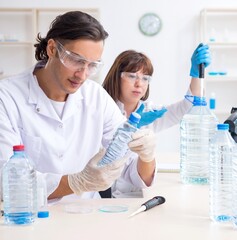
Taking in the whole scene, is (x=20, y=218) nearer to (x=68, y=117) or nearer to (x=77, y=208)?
(x=77, y=208)

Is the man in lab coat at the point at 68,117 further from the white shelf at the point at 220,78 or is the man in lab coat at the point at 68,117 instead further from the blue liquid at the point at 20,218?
the white shelf at the point at 220,78

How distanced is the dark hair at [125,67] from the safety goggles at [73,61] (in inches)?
37.5

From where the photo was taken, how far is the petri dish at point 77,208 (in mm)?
1289

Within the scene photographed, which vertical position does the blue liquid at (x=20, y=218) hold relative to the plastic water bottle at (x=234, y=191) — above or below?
below

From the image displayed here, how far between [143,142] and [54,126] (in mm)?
414

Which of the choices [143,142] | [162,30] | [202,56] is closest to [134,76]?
[202,56]

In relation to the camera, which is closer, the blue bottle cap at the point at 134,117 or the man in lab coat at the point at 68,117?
the blue bottle cap at the point at 134,117

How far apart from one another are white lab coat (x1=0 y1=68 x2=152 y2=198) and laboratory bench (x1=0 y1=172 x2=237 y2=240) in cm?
21

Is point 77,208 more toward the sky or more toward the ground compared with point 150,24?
more toward the ground

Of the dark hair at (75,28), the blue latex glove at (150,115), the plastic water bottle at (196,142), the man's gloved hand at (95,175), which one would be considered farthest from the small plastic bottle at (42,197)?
the plastic water bottle at (196,142)

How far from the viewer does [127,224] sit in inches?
45.4

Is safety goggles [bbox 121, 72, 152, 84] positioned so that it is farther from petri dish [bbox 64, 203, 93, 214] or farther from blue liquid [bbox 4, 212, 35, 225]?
blue liquid [bbox 4, 212, 35, 225]

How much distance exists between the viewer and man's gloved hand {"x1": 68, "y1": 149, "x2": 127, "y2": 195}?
1.36 metres

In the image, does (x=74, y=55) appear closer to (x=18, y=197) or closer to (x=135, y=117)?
(x=135, y=117)
